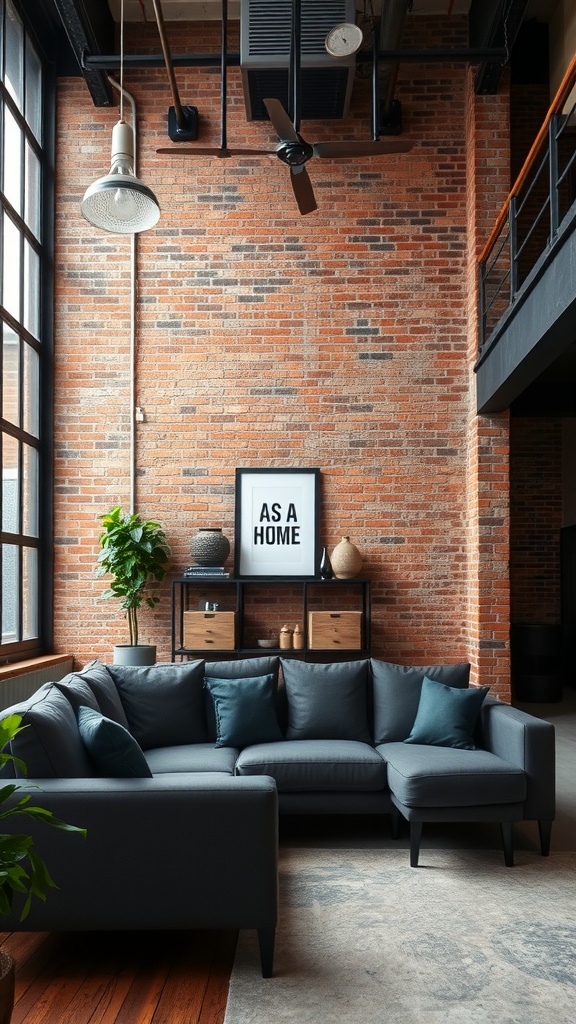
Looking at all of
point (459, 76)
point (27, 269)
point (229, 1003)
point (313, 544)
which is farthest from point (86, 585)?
point (459, 76)

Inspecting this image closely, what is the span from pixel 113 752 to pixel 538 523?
7.80m

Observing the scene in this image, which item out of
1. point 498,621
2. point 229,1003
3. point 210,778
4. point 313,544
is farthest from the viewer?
point 313,544

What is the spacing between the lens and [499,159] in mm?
6984

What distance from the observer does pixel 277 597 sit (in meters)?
7.19

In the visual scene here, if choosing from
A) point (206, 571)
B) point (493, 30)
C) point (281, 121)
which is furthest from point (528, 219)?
point (281, 121)

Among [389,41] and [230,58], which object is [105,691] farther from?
[389,41]

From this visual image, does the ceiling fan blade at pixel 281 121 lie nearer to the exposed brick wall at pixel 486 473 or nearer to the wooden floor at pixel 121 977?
the exposed brick wall at pixel 486 473

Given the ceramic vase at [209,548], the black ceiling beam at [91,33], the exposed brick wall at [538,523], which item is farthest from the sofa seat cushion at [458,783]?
the exposed brick wall at [538,523]

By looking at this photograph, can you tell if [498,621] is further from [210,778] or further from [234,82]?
[234,82]

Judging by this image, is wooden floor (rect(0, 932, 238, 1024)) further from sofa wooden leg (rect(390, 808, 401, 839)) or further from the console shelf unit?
the console shelf unit

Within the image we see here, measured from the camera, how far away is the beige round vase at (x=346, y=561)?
22.7 feet

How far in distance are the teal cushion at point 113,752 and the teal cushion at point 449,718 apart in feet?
6.41

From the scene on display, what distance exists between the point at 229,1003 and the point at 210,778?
0.72m

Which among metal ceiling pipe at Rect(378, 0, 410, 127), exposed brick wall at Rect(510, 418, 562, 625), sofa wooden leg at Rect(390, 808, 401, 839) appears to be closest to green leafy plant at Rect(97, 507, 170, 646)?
sofa wooden leg at Rect(390, 808, 401, 839)
